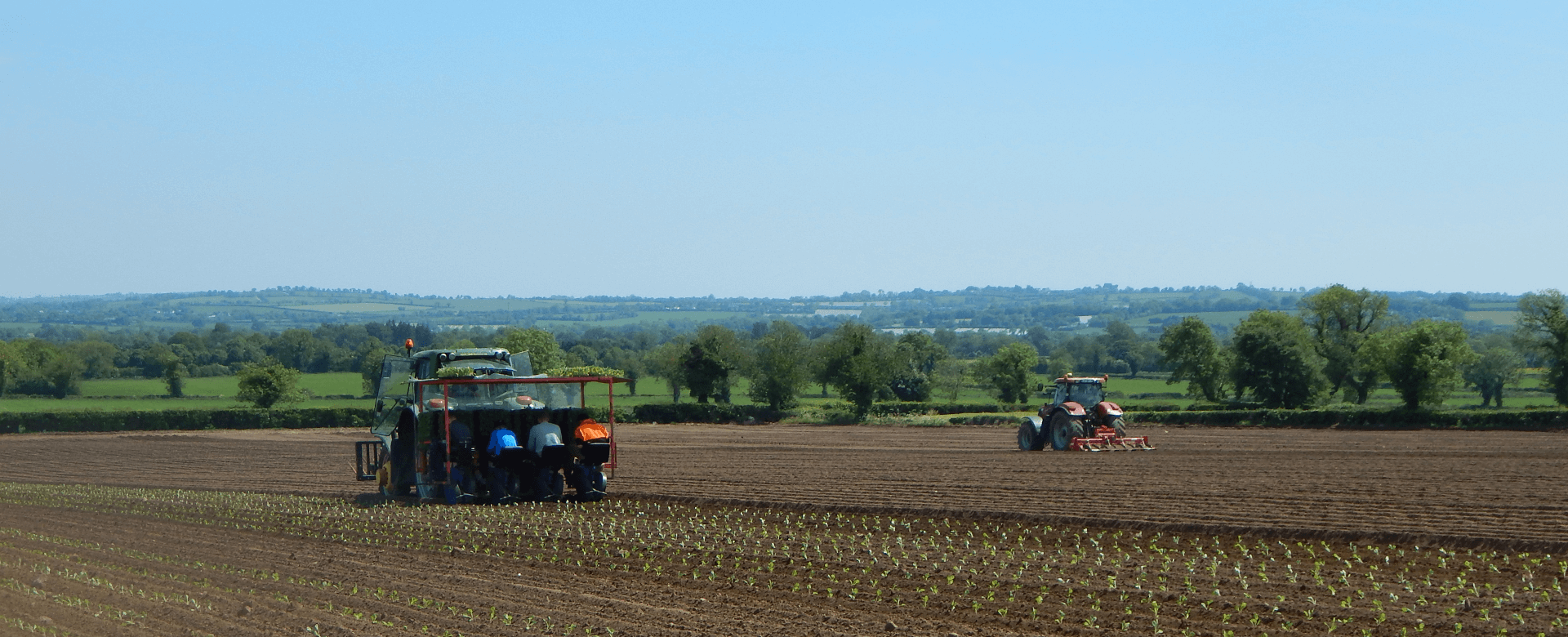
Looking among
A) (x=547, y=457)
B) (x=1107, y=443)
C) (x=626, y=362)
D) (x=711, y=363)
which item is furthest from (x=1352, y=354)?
(x=547, y=457)

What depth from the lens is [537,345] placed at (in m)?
74.4

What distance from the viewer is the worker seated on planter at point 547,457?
19141mm

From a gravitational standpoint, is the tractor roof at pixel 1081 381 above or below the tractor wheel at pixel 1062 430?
above

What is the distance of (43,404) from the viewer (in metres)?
66.6

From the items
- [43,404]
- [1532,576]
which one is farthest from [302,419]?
[1532,576]

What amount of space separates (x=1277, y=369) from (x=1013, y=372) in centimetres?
1675

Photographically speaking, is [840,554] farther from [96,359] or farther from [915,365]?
[96,359]

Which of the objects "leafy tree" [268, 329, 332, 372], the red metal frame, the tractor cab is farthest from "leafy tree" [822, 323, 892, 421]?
"leafy tree" [268, 329, 332, 372]

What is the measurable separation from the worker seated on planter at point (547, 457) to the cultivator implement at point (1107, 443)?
15352 mm

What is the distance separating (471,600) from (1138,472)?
15.6 meters

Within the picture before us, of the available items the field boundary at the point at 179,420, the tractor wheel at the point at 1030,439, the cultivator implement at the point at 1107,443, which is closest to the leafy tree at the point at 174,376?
the field boundary at the point at 179,420

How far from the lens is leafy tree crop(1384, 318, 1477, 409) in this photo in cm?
5631

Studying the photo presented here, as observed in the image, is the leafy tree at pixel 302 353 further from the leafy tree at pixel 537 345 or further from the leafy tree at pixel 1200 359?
the leafy tree at pixel 1200 359

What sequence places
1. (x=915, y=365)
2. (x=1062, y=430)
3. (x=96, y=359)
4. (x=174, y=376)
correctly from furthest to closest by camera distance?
(x=96, y=359), (x=915, y=365), (x=174, y=376), (x=1062, y=430)
